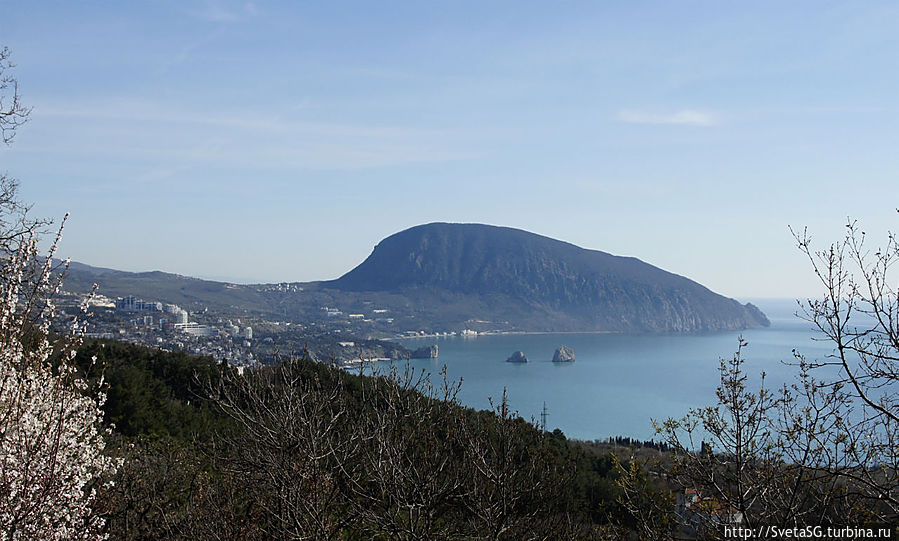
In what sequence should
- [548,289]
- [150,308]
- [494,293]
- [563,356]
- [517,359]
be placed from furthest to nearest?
[548,289]
[494,293]
[563,356]
[150,308]
[517,359]

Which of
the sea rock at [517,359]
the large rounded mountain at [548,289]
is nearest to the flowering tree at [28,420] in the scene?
the sea rock at [517,359]

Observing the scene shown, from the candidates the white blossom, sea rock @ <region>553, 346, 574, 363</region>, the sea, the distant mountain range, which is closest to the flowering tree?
the white blossom

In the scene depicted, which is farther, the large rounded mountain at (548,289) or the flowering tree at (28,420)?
the large rounded mountain at (548,289)

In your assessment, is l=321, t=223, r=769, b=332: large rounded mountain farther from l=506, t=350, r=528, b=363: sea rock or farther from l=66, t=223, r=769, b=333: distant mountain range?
l=506, t=350, r=528, b=363: sea rock

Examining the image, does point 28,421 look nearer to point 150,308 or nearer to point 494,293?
point 150,308

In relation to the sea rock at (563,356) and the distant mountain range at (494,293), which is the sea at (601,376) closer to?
the sea rock at (563,356)

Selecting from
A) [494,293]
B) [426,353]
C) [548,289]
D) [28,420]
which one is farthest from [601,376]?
[548,289]

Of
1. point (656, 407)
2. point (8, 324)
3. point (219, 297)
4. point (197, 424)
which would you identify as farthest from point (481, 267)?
point (8, 324)
